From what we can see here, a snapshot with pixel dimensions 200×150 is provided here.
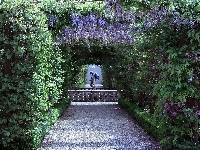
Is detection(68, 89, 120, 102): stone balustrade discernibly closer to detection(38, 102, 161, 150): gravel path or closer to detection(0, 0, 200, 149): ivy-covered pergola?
detection(38, 102, 161, 150): gravel path

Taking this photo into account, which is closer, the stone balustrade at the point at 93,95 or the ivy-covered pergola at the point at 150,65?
the ivy-covered pergola at the point at 150,65

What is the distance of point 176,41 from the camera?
4.74m

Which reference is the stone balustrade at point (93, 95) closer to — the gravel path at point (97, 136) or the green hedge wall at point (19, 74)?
the gravel path at point (97, 136)

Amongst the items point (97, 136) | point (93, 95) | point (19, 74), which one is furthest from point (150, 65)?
point (93, 95)

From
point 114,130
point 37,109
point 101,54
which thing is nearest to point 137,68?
point 114,130

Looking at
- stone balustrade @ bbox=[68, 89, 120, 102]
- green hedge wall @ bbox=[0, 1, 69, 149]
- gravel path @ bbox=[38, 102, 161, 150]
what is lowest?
gravel path @ bbox=[38, 102, 161, 150]

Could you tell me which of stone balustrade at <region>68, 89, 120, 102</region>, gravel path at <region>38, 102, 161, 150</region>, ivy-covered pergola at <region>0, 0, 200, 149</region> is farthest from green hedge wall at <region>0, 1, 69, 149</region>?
stone balustrade at <region>68, 89, 120, 102</region>

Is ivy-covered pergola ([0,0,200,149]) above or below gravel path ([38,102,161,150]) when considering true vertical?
above

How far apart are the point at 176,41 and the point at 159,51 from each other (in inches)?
13.8

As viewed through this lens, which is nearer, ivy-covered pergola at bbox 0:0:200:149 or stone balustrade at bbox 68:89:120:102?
ivy-covered pergola at bbox 0:0:200:149

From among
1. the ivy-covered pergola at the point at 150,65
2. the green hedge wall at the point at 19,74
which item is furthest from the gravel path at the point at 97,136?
the green hedge wall at the point at 19,74

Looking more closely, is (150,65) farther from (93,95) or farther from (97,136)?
(93,95)

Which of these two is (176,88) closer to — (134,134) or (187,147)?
(187,147)

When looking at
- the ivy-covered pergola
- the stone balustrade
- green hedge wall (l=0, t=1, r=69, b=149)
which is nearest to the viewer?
the ivy-covered pergola
